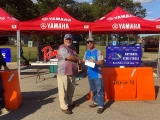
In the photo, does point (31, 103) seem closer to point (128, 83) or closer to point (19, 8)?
point (128, 83)

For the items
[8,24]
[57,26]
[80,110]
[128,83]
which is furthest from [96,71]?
A: [8,24]

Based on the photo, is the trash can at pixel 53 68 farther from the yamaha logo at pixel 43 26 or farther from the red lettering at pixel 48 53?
the yamaha logo at pixel 43 26

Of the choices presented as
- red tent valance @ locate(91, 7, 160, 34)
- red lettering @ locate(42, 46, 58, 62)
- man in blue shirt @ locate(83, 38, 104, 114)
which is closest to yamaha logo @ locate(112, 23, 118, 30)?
red tent valance @ locate(91, 7, 160, 34)

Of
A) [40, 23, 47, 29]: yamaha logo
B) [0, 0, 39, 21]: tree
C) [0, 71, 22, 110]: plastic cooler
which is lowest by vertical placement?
[0, 71, 22, 110]: plastic cooler

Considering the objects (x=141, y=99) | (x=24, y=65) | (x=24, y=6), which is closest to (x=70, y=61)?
(x=141, y=99)

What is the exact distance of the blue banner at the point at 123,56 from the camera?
7434 mm

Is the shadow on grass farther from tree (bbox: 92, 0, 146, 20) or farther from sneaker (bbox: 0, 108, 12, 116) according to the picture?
tree (bbox: 92, 0, 146, 20)

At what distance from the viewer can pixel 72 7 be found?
68.4 m

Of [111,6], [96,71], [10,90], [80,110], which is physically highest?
[111,6]

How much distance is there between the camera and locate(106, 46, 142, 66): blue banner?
24.4 ft

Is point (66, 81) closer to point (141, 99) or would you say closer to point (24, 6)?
point (141, 99)

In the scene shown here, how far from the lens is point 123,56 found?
24.7 ft

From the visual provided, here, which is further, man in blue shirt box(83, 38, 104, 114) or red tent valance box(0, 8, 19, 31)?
red tent valance box(0, 8, 19, 31)

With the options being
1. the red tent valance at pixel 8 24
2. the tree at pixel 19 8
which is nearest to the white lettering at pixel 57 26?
the red tent valance at pixel 8 24
